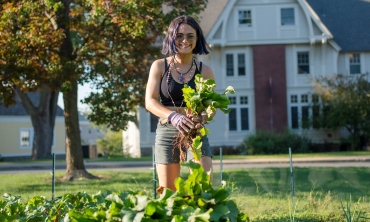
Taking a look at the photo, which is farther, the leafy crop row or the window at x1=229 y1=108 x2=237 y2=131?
the window at x1=229 y1=108 x2=237 y2=131

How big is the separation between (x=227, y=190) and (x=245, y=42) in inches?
1211

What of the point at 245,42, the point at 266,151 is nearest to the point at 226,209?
the point at 266,151

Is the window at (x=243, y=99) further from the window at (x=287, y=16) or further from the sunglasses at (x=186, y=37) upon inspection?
the sunglasses at (x=186, y=37)

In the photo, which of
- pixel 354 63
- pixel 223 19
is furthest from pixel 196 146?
pixel 354 63

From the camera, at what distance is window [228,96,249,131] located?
1314 inches

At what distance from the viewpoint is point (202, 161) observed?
13.2 feet

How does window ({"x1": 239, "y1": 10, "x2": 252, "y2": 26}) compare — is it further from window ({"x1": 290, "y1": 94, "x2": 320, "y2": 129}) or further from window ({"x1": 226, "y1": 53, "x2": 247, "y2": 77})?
window ({"x1": 290, "y1": 94, "x2": 320, "y2": 129})

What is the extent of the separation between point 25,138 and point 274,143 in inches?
802

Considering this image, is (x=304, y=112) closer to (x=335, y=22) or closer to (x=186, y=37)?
(x=335, y=22)

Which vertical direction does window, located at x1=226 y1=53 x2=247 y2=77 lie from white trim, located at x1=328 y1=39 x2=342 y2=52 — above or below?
below

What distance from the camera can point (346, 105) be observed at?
2998 centimetres

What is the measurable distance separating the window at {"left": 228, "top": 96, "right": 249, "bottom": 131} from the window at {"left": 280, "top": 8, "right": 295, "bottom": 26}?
479 centimetres

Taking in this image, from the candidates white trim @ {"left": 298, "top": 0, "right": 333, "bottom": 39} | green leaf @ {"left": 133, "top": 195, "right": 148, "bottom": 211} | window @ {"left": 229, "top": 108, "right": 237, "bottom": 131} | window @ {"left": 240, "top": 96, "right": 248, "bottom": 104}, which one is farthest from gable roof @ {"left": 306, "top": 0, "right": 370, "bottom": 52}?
green leaf @ {"left": 133, "top": 195, "right": 148, "bottom": 211}

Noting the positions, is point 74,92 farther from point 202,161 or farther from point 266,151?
point 266,151
